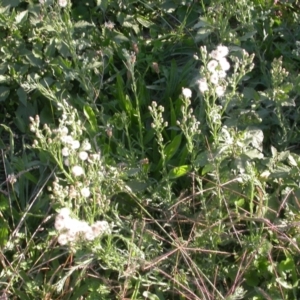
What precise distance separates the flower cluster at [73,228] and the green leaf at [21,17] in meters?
1.21

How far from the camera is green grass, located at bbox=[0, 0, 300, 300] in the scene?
222 cm

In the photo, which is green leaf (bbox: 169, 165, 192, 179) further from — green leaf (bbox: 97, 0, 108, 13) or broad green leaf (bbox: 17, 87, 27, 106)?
green leaf (bbox: 97, 0, 108, 13)

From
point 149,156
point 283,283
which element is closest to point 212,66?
point 149,156

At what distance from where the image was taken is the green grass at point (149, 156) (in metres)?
2.22

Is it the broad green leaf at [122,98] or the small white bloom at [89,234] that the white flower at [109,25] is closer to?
the broad green leaf at [122,98]

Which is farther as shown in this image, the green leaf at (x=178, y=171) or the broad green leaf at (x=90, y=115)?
the broad green leaf at (x=90, y=115)

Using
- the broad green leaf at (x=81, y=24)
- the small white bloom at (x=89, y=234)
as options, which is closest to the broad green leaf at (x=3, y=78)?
the broad green leaf at (x=81, y=24)

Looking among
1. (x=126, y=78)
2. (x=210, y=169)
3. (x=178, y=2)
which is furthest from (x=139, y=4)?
(x=210, y=169)

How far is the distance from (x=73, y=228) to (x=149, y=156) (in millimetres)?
886

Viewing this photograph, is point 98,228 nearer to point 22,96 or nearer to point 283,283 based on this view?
point 283,283

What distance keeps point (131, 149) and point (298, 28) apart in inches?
40.8

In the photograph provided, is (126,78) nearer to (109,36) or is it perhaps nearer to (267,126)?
(109,36)

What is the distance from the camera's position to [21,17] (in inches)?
113

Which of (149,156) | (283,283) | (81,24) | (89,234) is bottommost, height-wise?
(283,283)
